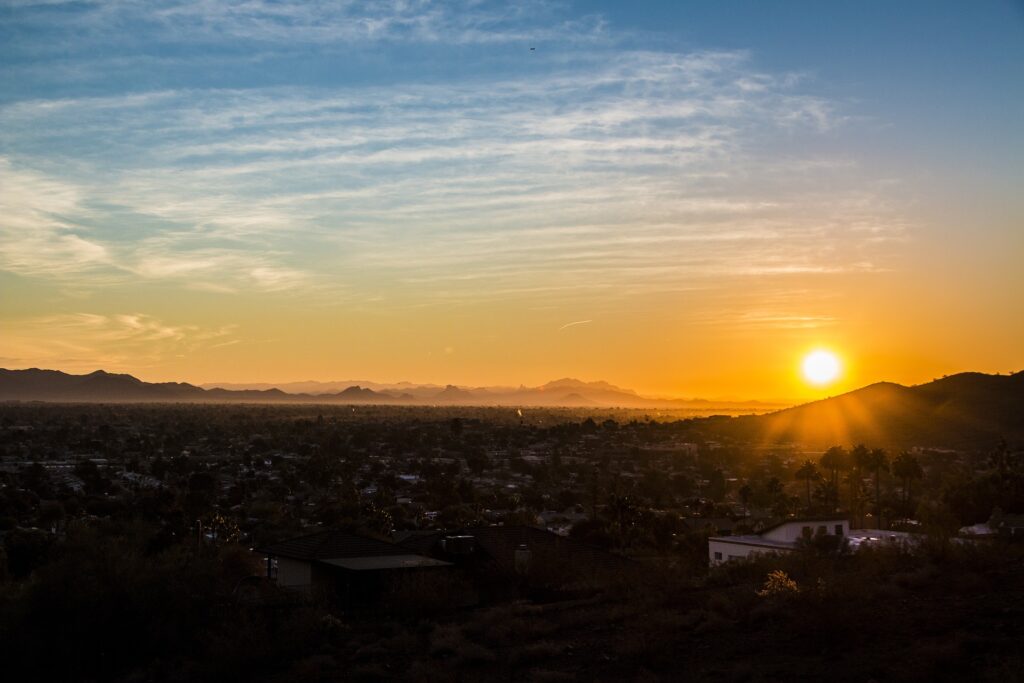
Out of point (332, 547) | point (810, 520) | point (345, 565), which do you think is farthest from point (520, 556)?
point (810, 520)

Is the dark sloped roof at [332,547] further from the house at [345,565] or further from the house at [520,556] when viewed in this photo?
the house at [520,556]

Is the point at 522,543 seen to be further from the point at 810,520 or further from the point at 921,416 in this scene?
the point at 921,416

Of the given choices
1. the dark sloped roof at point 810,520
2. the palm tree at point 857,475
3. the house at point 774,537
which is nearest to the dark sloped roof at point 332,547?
the house at point 774,537

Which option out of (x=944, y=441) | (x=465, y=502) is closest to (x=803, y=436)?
(x=944, y=441)

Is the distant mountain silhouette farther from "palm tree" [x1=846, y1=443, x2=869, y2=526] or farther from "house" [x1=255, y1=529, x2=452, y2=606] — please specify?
"house" [x1=255, y1=529, x2=452, y2=606]

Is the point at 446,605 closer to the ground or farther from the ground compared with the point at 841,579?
closer to the ground

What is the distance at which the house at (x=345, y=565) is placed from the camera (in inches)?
1272

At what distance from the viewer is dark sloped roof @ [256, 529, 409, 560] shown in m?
35.5

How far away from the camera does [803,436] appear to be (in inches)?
6368

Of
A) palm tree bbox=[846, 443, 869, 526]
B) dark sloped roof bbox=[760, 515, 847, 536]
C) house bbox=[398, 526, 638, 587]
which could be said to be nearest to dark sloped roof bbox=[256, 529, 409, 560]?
house bbox=[398, 526, 638, 587]

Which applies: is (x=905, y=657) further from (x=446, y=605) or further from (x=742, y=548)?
(x=742, y=548)

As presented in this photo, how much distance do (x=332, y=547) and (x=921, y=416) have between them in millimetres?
114564

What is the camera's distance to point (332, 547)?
36.1 m

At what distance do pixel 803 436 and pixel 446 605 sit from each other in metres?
140
